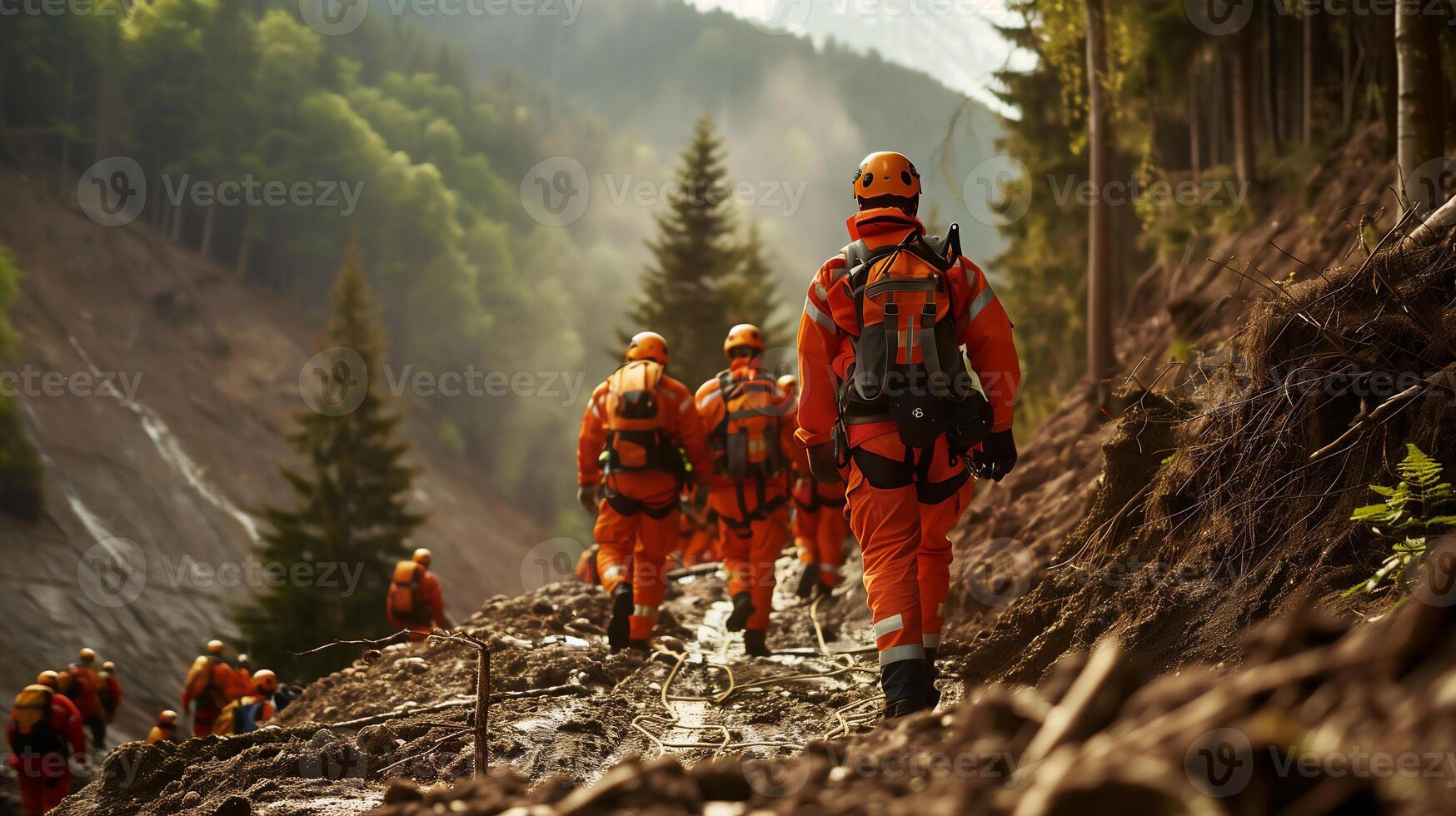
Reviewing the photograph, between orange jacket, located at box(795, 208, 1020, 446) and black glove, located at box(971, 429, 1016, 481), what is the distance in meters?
0.06

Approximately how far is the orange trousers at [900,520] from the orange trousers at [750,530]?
3623 millimetres

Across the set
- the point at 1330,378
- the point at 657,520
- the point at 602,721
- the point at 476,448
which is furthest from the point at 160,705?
the point at 476,448

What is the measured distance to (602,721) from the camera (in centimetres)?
643

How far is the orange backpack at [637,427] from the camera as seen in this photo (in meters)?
9.26

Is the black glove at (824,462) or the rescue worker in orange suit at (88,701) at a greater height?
the black glove at (824,462)

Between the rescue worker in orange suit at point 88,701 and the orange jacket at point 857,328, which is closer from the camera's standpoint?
the orange jacket at point 857,328

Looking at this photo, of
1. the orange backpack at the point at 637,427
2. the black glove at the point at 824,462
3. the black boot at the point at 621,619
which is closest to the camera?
the black glove at the point at 824,462

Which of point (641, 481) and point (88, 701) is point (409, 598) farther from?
point (88, 701)
